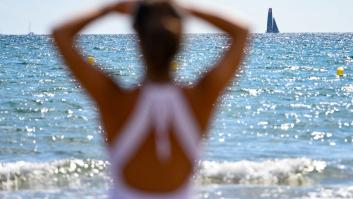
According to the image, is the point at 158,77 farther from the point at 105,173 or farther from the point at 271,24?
the point at 271,24

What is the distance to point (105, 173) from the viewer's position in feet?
44.0

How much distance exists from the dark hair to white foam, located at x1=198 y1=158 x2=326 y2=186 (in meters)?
10.3

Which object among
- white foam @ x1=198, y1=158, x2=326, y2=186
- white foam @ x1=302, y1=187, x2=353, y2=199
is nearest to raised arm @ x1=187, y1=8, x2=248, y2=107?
white foam @ x1=302, y1=187, x2=353, y2=199

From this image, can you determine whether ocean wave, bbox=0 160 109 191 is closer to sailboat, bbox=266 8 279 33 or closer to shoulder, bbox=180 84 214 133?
shoulder, bbox=180 84 214 133

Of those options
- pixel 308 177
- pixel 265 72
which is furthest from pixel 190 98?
pixel 265 72

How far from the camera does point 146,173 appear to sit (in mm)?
2430

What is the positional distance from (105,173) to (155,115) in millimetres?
11069

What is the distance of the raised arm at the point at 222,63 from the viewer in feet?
8.26

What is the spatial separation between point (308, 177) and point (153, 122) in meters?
11.1

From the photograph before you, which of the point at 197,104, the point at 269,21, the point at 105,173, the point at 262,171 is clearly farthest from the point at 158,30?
the point at 269,21

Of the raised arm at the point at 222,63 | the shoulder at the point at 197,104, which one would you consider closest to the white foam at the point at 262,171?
the raised arm at the point at 222,63

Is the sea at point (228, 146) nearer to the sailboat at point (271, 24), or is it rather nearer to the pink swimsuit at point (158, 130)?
the pink swimsuit at point (158, 130)

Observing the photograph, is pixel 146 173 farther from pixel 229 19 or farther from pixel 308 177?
pixel 308 177

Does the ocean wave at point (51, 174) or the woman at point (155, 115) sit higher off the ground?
the woman at point (155, 115)
